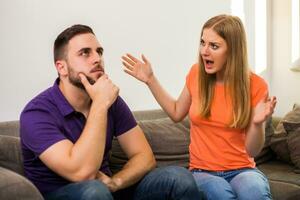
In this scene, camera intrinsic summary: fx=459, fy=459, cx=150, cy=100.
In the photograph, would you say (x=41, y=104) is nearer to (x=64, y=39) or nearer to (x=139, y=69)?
(x=64, y=39)

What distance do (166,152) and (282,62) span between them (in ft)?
4.88

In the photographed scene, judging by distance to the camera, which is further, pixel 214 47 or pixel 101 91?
pixel 214 47

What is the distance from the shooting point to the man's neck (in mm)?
1904

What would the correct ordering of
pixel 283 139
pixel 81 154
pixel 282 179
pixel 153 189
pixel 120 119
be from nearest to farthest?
1. pixel 81 154
2. pixel 153 189
3. pixel 120 119
4. pixel 282 179
5. pixel 283 139

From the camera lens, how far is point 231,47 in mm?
2053

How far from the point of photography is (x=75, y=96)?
6.28 ft

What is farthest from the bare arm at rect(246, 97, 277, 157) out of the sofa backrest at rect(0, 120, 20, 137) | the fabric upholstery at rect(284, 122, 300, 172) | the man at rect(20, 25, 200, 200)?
the sofa backrest at rect(0, 120, 20, 137)

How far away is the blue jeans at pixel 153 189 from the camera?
5.13 feet

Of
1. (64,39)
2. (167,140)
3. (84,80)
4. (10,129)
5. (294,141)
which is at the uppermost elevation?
(64,39)

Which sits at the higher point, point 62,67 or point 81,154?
point 62,67

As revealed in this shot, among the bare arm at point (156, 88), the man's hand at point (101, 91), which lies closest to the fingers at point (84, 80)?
the man's hand at point (101, 91)

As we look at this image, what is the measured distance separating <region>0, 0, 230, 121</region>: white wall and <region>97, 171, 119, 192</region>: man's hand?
2.54 feet

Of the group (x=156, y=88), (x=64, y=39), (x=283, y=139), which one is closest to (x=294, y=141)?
(x=283, y=139)

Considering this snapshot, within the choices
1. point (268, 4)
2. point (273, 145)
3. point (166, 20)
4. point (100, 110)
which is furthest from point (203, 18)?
point (100, 110)
